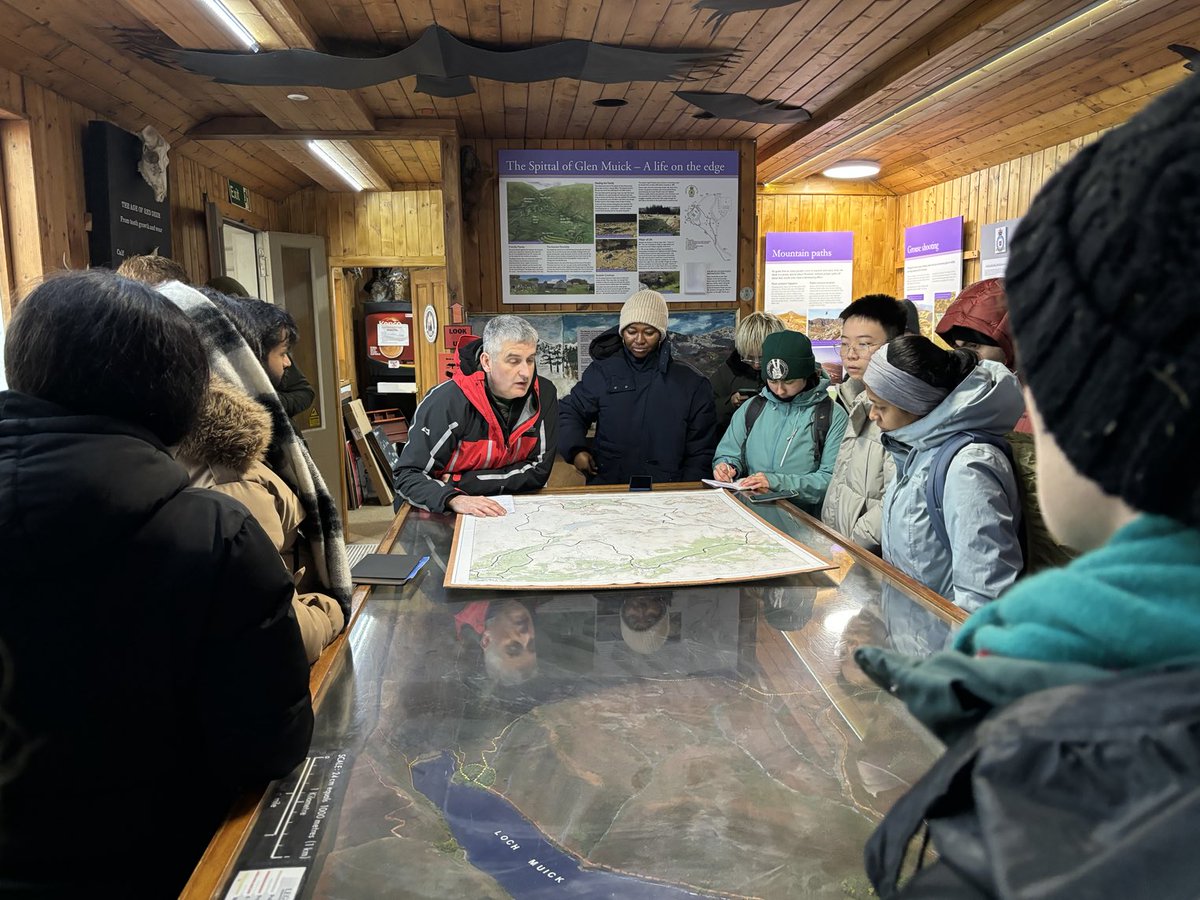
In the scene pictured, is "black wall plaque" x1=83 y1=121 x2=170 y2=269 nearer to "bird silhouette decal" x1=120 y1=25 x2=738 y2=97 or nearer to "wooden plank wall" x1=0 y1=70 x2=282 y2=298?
"wooden plank wall" x1=0 y1=70 x2=282 y2=298

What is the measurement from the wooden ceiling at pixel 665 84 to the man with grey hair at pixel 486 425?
1.53 meters

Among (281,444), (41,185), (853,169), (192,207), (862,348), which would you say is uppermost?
(853,169)

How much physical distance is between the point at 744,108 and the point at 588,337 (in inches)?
67.0

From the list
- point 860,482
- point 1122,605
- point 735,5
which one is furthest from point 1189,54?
point 1122,605

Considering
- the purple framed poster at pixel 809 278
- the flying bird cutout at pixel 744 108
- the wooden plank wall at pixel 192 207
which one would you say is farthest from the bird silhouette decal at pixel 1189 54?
the wooden plank wall at pixel 192 207

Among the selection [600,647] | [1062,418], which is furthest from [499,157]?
[1062,418]

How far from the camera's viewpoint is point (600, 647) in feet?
5.07

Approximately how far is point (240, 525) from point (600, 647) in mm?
731

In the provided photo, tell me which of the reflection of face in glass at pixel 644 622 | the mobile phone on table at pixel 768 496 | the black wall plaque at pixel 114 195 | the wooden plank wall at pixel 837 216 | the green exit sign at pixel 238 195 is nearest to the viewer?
the reflection of face in glass at pixel 644 622

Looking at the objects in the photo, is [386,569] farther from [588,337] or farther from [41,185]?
[588,337]

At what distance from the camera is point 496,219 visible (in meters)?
5.29

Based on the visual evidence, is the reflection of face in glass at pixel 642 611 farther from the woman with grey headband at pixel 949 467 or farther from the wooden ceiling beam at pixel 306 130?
the wooden ceiling beam at pixel 306 130

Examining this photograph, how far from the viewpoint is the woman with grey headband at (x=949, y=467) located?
178cm

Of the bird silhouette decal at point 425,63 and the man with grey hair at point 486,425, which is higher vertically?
the bird silhouette decal at point 425,63
